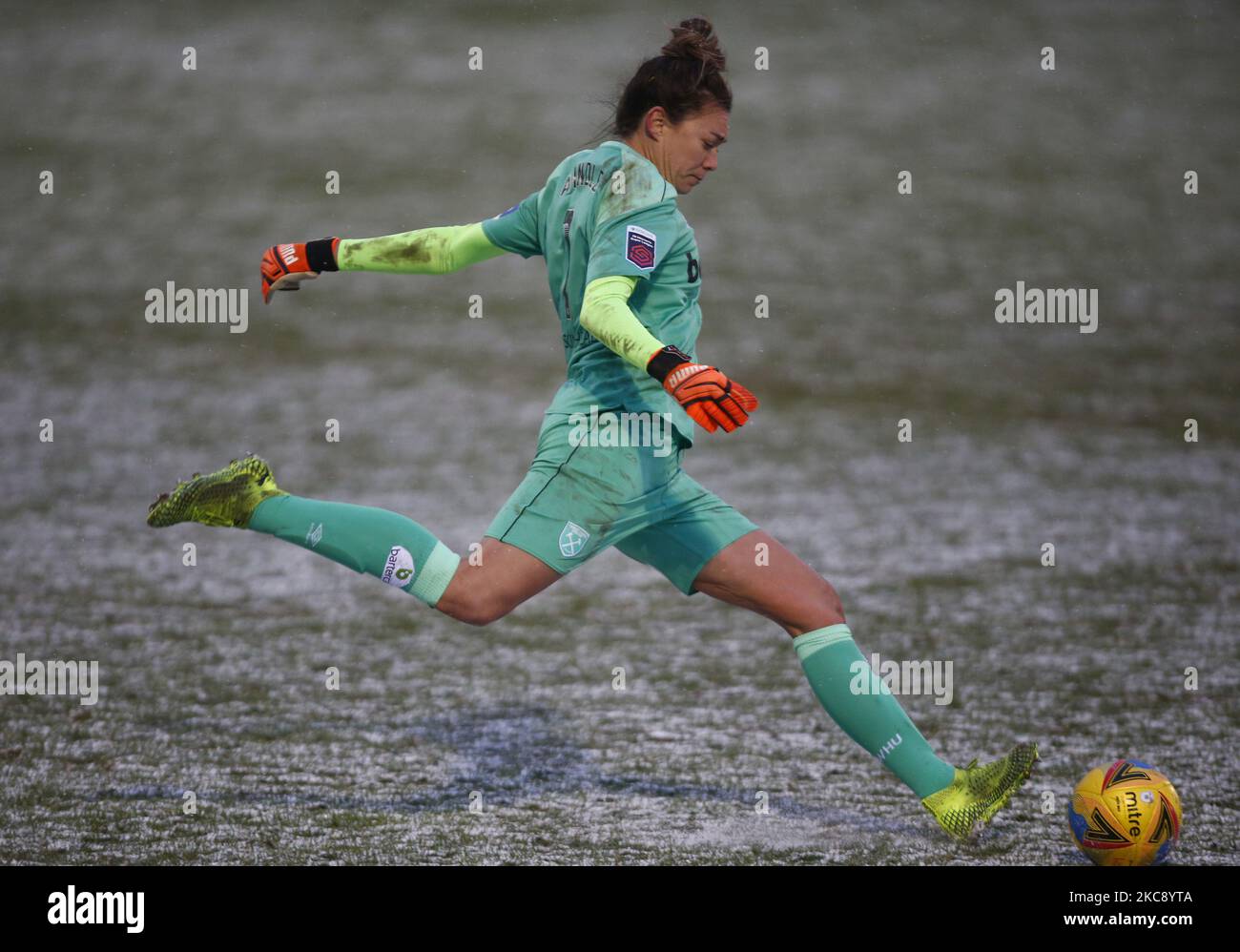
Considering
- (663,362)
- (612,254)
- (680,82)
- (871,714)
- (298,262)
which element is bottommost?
(871,714)

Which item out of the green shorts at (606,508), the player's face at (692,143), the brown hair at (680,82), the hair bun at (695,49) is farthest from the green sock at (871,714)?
the hair bun at (695,49)

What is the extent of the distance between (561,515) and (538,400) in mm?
8934

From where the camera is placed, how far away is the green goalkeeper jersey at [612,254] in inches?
172

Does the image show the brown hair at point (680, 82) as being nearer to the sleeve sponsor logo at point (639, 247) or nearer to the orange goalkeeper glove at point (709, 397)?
the sleeve sponsor logo at point (639, 247)

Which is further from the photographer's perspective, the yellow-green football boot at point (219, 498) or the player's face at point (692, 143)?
the yellow-green football boot at point (219, 498)

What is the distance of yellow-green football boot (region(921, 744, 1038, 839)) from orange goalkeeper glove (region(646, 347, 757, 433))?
1.40m

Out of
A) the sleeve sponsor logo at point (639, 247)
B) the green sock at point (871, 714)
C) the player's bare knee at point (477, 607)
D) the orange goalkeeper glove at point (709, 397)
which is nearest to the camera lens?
the orange goalkeeper glove at point (709, 397)

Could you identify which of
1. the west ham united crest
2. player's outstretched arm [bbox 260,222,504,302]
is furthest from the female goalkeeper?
player's outstretched arm [bbox 260,222,504,302]

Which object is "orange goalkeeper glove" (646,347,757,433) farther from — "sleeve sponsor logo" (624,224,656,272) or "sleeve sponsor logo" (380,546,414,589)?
"sleeve sponsor logo" (380,546,414,589)

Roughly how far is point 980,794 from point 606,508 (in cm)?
143

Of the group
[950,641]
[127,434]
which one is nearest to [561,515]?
[950,641]

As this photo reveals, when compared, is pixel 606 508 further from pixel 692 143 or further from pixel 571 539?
pixel 692 143

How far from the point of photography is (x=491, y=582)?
14.8ft

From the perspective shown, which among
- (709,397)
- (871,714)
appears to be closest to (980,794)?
(871,714)
